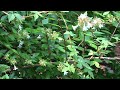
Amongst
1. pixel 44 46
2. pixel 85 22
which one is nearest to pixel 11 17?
pixel 44 46

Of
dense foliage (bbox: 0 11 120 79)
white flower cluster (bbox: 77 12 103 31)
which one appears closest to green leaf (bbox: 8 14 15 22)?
dense foliage (bbox: 0 11 120 79)

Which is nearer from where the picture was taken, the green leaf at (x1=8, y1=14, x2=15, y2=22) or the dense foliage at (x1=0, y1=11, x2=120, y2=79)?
the green leaf at (x1=8, y1=14, x2=15, y2=22)

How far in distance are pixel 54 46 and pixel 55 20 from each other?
18cm

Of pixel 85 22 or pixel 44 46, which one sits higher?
pixel 85 22

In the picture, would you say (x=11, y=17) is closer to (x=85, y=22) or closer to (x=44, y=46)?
(x=44, y=46)

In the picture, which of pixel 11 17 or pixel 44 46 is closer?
pixel 11 17

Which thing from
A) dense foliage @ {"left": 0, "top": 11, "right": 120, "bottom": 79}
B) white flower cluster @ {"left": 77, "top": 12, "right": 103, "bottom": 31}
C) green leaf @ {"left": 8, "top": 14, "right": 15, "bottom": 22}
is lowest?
dense foliage @ {"left": 0, "top": 11, "right": 120, "bottom": 79}

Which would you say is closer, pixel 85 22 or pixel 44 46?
pixel 85 22

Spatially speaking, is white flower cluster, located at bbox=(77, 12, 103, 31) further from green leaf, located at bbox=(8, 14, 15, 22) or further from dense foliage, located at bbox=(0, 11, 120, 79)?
green leaf, located at bbox=(8, 14, 15, 22)

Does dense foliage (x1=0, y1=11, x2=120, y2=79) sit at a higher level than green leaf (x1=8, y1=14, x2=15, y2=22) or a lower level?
lower

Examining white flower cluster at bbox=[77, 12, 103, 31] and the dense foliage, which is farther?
the dense foliage

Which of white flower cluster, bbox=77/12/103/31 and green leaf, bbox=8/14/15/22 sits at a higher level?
green leaf, bbox=8/14/15/22
